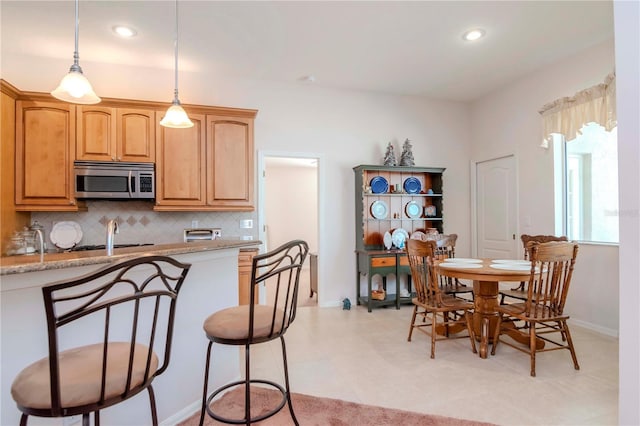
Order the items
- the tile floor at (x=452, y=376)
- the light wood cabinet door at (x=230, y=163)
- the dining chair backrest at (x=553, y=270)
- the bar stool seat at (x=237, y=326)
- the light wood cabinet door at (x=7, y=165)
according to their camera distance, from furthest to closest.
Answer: the light wood cabinet door at (x=230, y=163), the light wood cabinet door at (x=7, y=165), the dining chair backrest at (x=553, y=270), the tile floor at (x=452, y=376), the bar stool seat at (x=237, y=326)

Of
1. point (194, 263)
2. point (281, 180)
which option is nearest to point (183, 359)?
point (194, 263)

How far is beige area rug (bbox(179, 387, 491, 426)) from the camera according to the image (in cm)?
194

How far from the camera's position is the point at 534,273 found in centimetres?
257

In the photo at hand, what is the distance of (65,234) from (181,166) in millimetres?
1402

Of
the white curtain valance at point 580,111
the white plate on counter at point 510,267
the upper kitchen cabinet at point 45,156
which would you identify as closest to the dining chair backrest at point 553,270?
the white plate on counter at point 510,267

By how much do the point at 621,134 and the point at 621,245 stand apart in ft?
1.19

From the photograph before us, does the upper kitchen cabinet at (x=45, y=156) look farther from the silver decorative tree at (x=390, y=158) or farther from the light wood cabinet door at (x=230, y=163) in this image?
the silver decorative tree at (x=390, y=158)

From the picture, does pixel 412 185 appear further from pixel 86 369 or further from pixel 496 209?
pixel 86 369

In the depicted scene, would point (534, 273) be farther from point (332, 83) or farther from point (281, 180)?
point (281, 180)

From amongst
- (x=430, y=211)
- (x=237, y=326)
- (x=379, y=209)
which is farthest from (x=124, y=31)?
(x=430, y=211)

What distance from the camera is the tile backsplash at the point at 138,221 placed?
3.65 metres

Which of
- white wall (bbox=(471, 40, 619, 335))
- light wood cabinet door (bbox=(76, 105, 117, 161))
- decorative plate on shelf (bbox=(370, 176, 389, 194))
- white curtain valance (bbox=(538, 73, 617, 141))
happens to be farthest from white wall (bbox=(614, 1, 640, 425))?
light wood cabinet door (bbox=(76, 105, 117, 161))

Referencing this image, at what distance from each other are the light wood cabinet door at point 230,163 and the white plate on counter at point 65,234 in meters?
1.43

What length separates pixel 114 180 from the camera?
3447 millimetres
